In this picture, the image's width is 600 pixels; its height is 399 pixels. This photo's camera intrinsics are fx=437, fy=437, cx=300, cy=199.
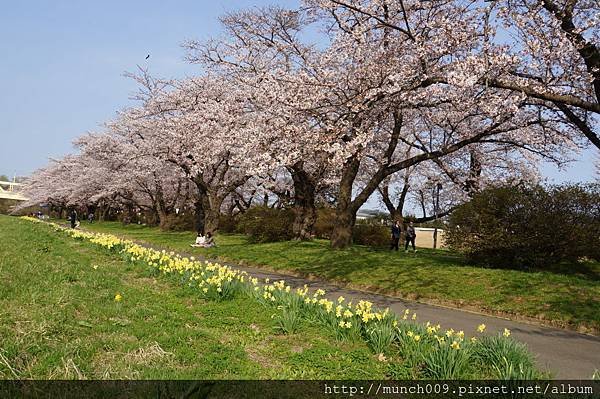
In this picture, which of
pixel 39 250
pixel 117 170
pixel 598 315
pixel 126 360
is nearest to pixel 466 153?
pixel 598 315

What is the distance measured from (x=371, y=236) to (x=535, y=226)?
1483 cm

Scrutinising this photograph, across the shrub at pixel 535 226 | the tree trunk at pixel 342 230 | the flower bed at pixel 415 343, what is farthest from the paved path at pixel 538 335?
the tree trunk at pixel 342 230

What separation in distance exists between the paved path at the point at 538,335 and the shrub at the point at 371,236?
54.1 feet

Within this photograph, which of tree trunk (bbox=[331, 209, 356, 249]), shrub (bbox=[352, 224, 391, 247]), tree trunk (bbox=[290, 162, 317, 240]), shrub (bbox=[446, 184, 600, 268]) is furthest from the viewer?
shrub (bbox=[352, 224, 391, 247])

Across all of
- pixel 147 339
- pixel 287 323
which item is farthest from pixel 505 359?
pixel 147 339

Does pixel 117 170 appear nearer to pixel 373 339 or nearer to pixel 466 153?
pixel 466 153

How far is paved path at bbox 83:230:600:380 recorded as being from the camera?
18.6 feet

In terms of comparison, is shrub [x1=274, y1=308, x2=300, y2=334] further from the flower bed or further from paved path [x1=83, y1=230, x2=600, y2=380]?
paved path [x1=83, y1=230, x2=600, y2=380]

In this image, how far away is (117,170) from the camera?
1641 inches

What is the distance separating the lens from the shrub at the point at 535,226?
13.4 m

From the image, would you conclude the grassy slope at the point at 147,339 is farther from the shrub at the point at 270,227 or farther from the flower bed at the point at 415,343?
the shrub at the point at 270,227

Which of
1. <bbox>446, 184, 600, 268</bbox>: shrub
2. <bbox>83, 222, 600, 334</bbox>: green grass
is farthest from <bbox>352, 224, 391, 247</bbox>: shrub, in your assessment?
<bbox>446, 184, 600, 268</bbox>: shrub

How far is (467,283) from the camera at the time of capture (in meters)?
11.3

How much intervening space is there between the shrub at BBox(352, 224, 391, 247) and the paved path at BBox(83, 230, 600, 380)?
16490 mm
